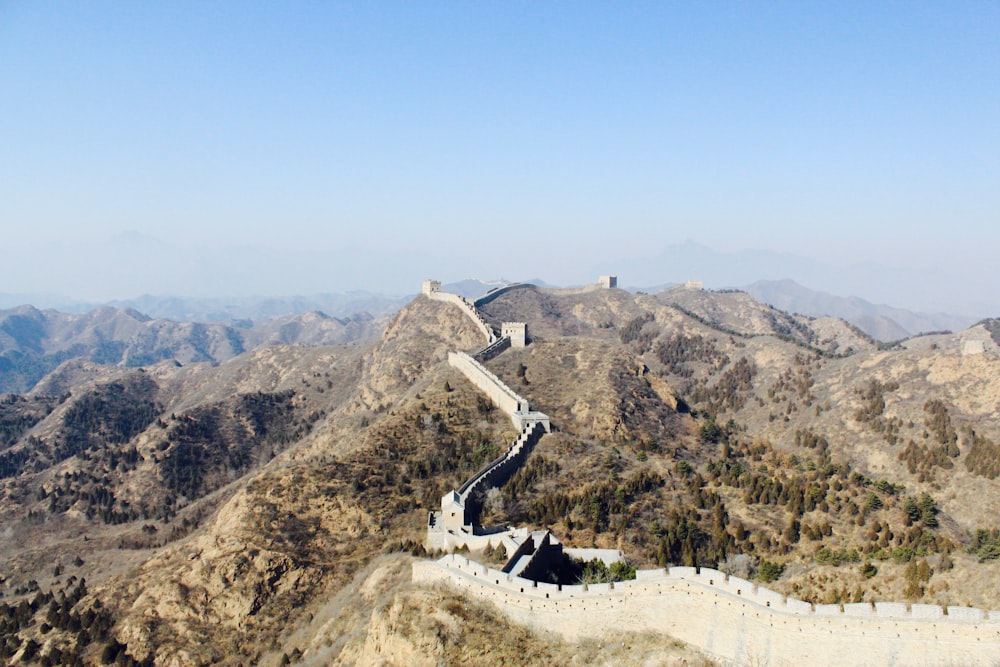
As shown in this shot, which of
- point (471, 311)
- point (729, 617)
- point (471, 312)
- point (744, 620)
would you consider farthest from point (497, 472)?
point (471, 311)

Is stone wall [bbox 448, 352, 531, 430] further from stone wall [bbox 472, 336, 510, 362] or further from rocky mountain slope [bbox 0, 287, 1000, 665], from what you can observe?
stone wall [bbox 472, 336, 510, 362]

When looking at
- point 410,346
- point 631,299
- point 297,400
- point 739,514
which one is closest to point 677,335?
point 631,299

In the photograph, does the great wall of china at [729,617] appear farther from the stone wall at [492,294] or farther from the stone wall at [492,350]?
the stone wall at [492,294]

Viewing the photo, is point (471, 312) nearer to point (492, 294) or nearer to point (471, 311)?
point (471, 311)

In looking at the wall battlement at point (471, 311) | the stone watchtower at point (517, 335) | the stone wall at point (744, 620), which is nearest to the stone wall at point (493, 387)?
the stone watchtower at point (517, 335)

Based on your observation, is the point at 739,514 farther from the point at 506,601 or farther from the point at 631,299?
the point at 631,299

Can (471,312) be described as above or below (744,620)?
above
